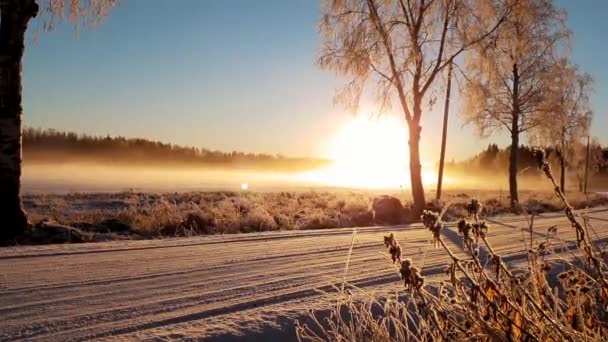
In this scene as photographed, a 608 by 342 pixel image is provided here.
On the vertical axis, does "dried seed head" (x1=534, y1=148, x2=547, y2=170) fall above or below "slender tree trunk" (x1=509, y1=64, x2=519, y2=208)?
below

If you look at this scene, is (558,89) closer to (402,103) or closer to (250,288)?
(402,103)

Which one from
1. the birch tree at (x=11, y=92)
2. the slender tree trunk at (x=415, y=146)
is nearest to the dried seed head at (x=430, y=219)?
the birch tree at (x=11, y=92)

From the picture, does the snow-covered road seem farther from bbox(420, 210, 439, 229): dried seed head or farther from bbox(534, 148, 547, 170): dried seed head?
bbox(534, 148, 547, 170): dried seed head

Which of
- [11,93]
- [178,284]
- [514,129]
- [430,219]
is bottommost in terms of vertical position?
[178,284]

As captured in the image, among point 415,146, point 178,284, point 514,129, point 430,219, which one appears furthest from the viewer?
point 514,129

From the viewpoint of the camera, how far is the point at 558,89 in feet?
86.5

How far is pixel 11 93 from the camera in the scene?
8.47 meters

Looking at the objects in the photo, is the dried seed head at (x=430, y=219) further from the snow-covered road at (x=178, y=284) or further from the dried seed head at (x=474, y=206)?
the snow-covered road at (x=178, y=284)

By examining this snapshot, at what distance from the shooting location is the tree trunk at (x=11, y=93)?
8.33m

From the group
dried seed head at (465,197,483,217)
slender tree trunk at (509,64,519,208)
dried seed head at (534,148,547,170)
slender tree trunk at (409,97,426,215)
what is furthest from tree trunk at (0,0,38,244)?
slender tree trunk at (509,64,519,208)

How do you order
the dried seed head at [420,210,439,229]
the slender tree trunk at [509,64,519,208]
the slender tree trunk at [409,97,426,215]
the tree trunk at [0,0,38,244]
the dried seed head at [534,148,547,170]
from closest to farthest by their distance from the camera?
the dried seed head at [420,210,439,229]
the dried seed head at [534,148,547,170]
the tree trunk at [0,0,38,244]
the slender tree trunk at [409,97,426,215]
the slender tree trunk at [509,64,519,208]

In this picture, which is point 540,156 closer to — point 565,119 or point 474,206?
point 474,206

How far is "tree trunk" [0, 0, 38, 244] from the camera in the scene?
8.33 m

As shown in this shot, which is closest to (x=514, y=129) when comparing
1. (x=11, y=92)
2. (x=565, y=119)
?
(x=565, y=119)
